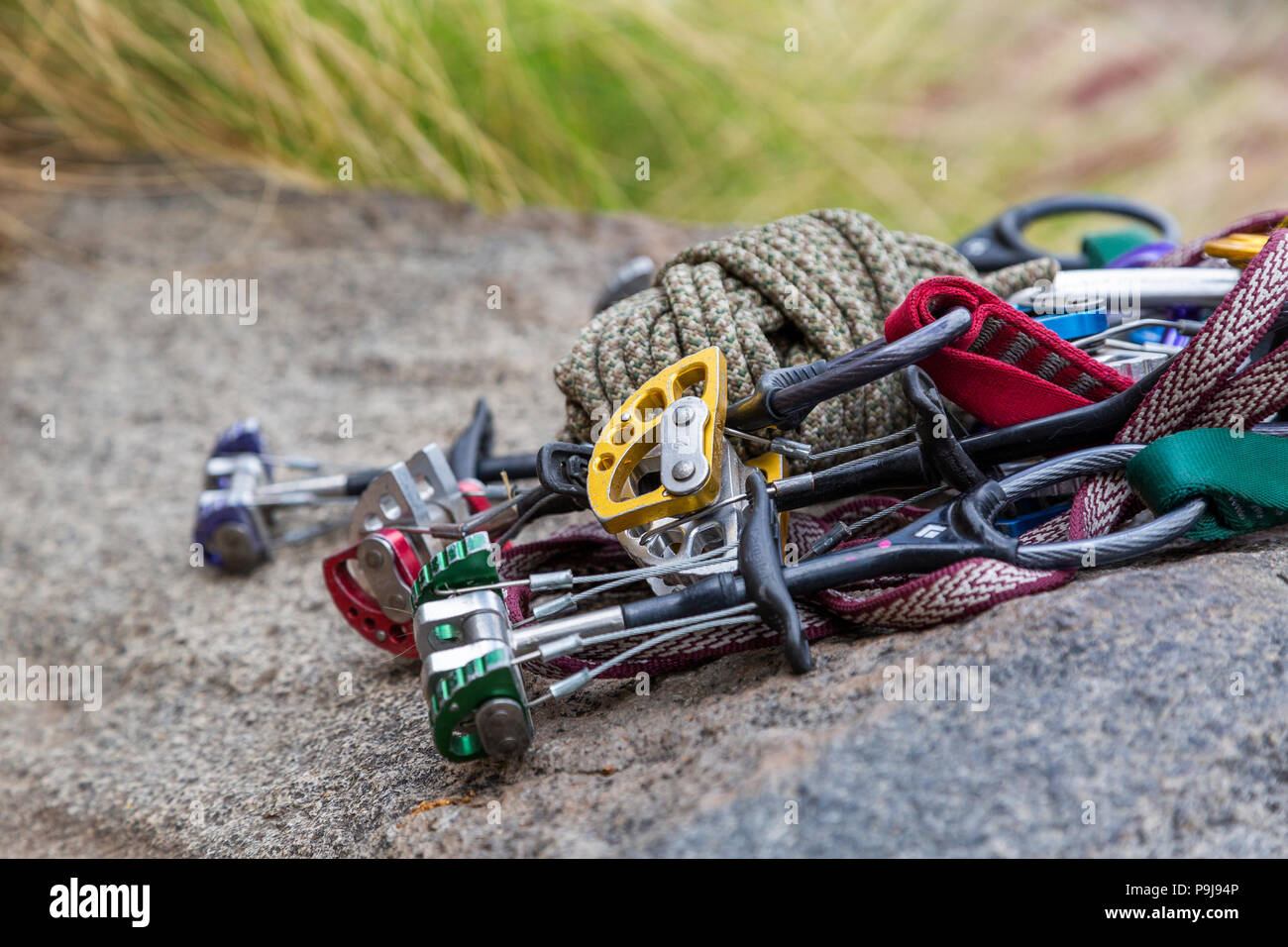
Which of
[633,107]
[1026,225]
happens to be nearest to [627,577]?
[1026,225]

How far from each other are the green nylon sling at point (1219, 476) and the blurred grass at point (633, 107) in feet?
6.42

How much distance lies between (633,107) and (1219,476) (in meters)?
2.33

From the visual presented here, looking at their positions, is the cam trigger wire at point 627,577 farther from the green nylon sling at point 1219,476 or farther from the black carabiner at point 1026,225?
the black carabiner at point 1026,225

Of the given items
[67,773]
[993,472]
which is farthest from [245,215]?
[993,472]

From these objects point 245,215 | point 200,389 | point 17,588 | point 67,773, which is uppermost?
point 245,215

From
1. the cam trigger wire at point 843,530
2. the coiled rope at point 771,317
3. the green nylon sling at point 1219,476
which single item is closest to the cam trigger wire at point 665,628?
the cam trigger wire at point 843,530

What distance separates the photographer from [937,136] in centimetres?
348

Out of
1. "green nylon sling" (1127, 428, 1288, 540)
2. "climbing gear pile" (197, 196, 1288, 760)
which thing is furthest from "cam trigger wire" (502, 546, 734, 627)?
"green nylon sling" (1127, 428, 1288, 540)

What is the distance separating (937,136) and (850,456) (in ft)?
8.95

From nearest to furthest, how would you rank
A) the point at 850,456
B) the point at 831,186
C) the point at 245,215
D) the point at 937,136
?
the point at 850,456 → the point at 245,215 → the point at 831,186 → the point at 937,136

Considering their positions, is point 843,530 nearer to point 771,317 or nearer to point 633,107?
point 771,317

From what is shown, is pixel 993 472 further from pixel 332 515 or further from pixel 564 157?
pixel 564 157

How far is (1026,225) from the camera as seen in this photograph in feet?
5.70

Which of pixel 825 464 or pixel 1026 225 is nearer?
pixel 825 464
